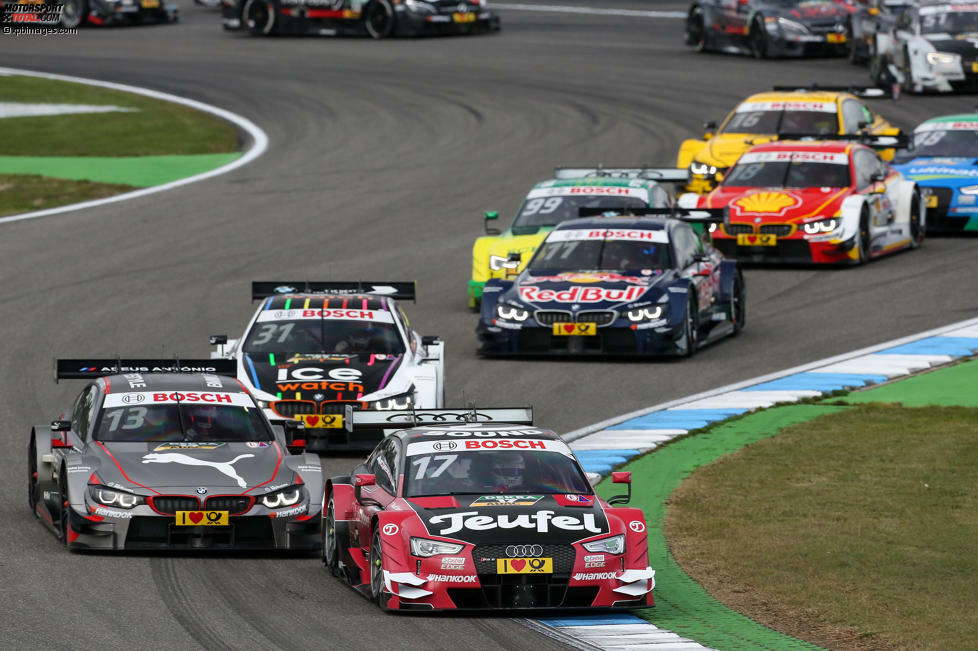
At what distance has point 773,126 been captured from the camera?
2995 centimetres

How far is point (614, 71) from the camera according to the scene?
4306 cm

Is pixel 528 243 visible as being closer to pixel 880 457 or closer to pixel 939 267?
pixel 939 267

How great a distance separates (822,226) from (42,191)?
12.9 m

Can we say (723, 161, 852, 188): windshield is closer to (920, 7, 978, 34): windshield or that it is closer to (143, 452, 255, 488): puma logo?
(920, 7, 978, 34): windshield

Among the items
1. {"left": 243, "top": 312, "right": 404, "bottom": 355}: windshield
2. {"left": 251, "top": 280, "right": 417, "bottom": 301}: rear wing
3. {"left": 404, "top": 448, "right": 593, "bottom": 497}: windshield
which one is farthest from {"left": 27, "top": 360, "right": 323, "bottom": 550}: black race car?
{"left": 251, "top": 280, "right": 417, "bottom": 301}: rear wing

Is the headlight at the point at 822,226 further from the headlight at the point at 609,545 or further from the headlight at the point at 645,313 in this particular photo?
the headlight at the point at 609,545

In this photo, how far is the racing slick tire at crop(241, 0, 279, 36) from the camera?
48.5 meters

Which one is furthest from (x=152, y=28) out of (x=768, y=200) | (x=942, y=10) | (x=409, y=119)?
(x=768, y=200)

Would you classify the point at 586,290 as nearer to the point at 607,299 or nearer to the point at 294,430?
the point at 607,299

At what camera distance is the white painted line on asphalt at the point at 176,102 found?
1188 inches

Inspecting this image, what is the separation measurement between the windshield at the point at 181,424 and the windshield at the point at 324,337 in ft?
10.1

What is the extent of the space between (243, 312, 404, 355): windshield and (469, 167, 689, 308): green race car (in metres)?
4.55

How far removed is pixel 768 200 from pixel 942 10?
540 inches

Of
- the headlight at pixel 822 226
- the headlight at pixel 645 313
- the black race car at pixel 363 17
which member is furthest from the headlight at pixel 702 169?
the black race car at pixel 363 17
